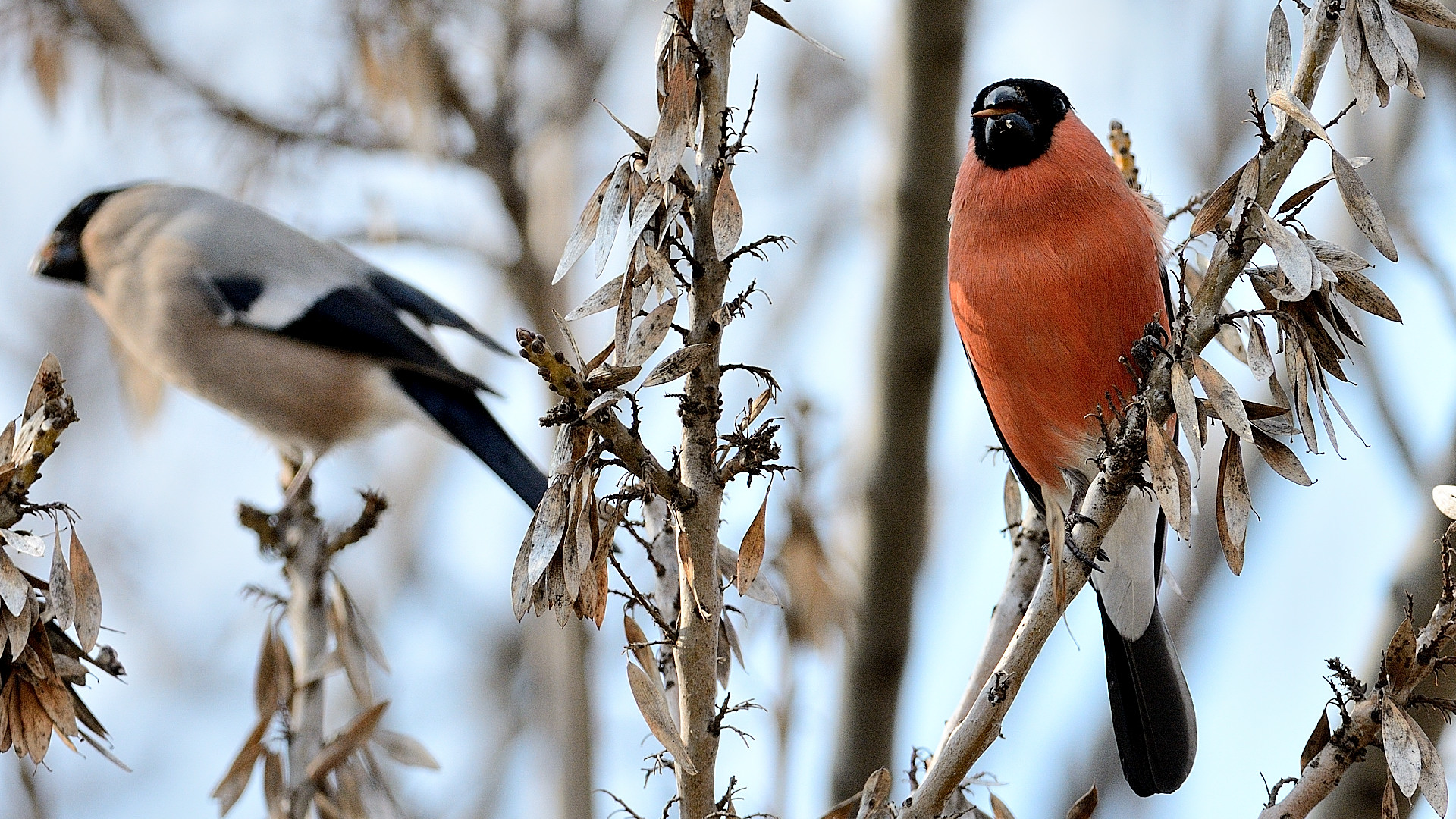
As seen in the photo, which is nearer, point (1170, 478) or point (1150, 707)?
point (1170, 478)

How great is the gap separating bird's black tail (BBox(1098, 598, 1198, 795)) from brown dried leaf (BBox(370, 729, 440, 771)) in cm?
106

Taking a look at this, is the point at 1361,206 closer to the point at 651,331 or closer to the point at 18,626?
the point at 651,331

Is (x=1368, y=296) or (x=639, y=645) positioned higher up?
(x=1368, y=296)

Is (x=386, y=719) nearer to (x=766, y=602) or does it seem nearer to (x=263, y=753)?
(x=263, y=753)

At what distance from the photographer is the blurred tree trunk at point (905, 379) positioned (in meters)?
2.88

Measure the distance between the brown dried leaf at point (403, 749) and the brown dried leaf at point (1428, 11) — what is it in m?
1.63

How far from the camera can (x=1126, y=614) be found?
2438 mm

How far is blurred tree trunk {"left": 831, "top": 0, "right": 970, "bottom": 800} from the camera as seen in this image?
2885mm

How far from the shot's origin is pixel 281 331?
3.77 metres

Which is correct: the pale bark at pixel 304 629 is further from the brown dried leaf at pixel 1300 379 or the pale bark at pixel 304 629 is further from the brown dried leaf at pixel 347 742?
the brown dried leaf at pixel 1300 379

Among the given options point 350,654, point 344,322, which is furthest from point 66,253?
point 350,654

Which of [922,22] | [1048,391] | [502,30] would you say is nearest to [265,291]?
[502,30]

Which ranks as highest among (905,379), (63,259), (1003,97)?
(63,259)

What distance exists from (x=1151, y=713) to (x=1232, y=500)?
3.01ft
